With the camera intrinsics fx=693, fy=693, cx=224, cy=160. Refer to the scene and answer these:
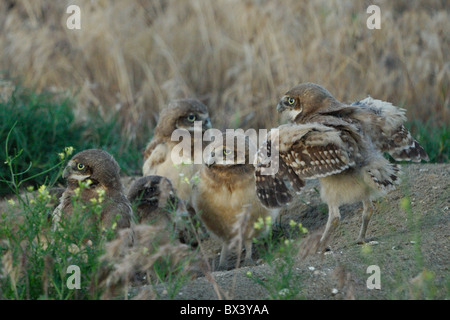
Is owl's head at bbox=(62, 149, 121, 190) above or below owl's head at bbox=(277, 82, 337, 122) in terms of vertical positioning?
below

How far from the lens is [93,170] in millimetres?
5387

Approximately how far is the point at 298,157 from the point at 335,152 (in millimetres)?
284

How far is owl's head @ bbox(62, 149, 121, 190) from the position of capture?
5367mm

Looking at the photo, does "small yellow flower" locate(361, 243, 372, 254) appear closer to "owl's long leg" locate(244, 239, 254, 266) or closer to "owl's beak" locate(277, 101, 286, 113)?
"owl's long leg" locate(244, 239, 254, 266)

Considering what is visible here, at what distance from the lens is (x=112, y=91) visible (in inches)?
382

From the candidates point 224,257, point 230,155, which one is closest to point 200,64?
point 230,155

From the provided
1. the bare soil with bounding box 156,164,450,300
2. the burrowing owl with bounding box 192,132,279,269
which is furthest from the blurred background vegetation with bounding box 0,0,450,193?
the burrowing owl with bounding box 192,132,279,269

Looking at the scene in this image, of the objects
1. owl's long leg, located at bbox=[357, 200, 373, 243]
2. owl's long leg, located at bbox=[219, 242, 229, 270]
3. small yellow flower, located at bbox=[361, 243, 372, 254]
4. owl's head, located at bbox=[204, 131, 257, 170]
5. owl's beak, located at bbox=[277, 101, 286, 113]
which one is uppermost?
owl's beak, located at bbox=[277, 101, 286, 113]

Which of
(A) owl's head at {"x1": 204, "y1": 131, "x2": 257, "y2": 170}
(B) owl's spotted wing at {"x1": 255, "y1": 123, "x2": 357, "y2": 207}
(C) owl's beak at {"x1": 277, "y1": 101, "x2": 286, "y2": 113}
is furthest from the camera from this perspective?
(A) owl's head at {"x1": 204, "y1": 131, "x2": 257, "y2": 170}

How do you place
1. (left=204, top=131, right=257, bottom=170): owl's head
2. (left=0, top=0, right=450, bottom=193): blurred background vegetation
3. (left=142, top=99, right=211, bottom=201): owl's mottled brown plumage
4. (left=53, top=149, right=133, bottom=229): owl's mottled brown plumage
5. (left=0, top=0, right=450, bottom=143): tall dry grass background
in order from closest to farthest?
(left=53, top=149, right=133, bottom=229): owl's mottled brown plumage
(left=204, top=131, right=257, bottom=170): owl's head
(left=142, top=99, right=211, bottom=201): owl's mottled brown plumage
(left=0, top=0, right=450, bottom=193): blurred background vegetation
(left=0, top=0, right=450, bottom=143): tall dry grass background

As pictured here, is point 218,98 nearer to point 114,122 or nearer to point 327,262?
point 114,122

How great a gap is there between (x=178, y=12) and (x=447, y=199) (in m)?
6.26
